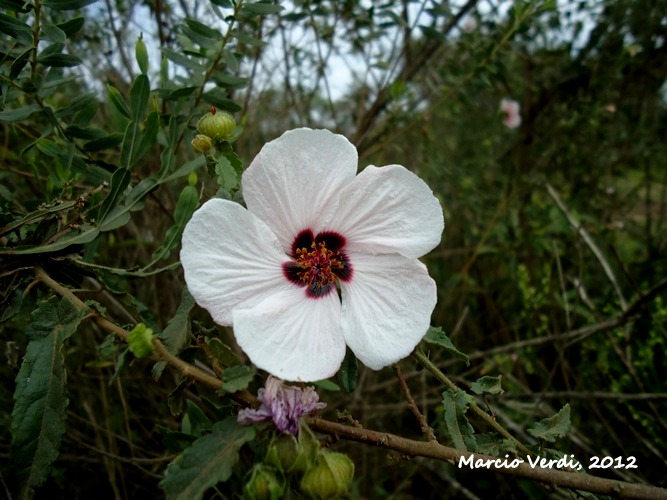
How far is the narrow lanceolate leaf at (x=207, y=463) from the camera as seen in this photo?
734 mm

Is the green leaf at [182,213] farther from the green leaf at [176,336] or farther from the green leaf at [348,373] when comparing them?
the green leaf at [348,373]

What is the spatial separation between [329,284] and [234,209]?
256 millimetres

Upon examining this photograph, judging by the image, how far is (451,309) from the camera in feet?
10.7

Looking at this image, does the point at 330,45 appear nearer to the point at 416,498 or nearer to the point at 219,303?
the point at 219,303

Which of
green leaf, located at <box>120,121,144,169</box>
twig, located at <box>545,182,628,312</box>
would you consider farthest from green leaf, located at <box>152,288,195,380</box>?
twig, located at <box>545,182,628,312</box>

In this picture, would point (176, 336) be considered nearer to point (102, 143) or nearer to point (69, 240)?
point (69, 240)

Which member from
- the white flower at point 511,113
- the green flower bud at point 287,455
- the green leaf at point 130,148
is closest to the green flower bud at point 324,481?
the green flower bud at point 287,455

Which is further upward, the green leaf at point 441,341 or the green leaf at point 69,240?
the green leaf at point 441,341

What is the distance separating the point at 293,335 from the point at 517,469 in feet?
1.39

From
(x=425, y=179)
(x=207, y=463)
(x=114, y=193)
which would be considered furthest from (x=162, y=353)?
(x=425, y=179)

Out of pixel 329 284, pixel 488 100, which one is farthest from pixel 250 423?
pixel 488 100

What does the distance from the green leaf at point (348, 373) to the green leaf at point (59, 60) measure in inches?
34.6

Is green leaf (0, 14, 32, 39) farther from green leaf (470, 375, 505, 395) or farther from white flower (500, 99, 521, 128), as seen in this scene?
white flower (500, 99, 521, 128)

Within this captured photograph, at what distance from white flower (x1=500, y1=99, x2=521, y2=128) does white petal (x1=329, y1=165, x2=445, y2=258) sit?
3728 mm
